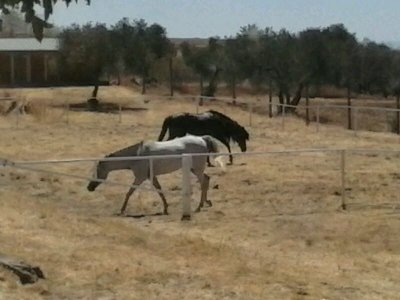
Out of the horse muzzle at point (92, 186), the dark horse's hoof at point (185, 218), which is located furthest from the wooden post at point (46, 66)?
the dark horse's hoof at point (185, 218)

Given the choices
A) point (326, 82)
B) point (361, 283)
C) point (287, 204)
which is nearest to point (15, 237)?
point (361, 283)

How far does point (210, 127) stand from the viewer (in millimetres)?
20562

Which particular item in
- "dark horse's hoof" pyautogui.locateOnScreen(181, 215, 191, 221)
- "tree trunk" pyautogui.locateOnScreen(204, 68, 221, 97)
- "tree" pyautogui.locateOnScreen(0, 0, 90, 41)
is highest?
"tree" pyautogui.locateOnScreen(0, 0, 90, 41)

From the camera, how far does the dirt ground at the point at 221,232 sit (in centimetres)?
789

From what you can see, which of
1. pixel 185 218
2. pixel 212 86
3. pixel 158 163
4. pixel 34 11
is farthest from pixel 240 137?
pixel 212 86

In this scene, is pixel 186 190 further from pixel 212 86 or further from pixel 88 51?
pixel 212 86

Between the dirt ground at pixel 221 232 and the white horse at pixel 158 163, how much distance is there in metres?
0.40

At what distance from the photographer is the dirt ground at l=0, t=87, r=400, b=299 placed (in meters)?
7.89

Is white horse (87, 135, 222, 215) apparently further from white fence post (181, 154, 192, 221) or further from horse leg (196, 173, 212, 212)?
white fence post (181, 154, 192, 221)

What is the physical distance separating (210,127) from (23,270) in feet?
43.3

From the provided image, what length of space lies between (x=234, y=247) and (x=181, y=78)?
4694cm

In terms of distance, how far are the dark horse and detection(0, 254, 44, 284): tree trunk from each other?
1245 cm

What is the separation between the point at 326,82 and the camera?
158 feet

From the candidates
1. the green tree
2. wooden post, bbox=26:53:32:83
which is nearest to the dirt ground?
the green tree
